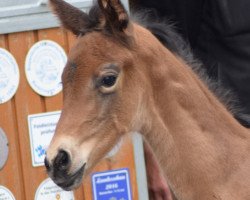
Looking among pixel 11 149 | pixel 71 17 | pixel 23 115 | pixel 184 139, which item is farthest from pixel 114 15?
pixel 11 149

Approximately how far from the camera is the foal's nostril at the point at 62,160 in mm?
2883

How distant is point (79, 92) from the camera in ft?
9.82

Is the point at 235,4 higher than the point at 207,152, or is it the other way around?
the point at 235,4

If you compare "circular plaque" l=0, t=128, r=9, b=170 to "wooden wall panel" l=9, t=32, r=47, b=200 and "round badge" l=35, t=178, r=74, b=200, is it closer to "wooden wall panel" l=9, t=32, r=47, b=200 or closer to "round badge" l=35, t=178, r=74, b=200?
"wooden wall panel" l=9, t=32, r=47, b=200

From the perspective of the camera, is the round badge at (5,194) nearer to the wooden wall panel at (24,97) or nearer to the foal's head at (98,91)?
the wooden wall panel at (24,97)

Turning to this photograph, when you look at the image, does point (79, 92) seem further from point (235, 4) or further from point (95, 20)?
point (235, 4)

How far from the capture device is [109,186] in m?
4.03

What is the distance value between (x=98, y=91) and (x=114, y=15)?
0.33m

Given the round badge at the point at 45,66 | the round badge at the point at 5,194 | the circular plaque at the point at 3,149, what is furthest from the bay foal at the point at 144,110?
the round badge at the point at 5,194

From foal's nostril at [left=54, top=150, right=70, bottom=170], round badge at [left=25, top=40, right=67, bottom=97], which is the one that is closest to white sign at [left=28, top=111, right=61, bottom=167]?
round badge at [left=25, top=40, right=67, bottom=97]

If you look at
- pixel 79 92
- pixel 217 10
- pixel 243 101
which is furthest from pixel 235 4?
pixel 79 92

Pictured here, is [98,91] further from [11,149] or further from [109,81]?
[11,149]

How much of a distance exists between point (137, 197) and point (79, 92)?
1.23 meters

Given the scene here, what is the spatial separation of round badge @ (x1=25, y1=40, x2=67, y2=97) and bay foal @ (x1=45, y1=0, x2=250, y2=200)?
71 centimetres
